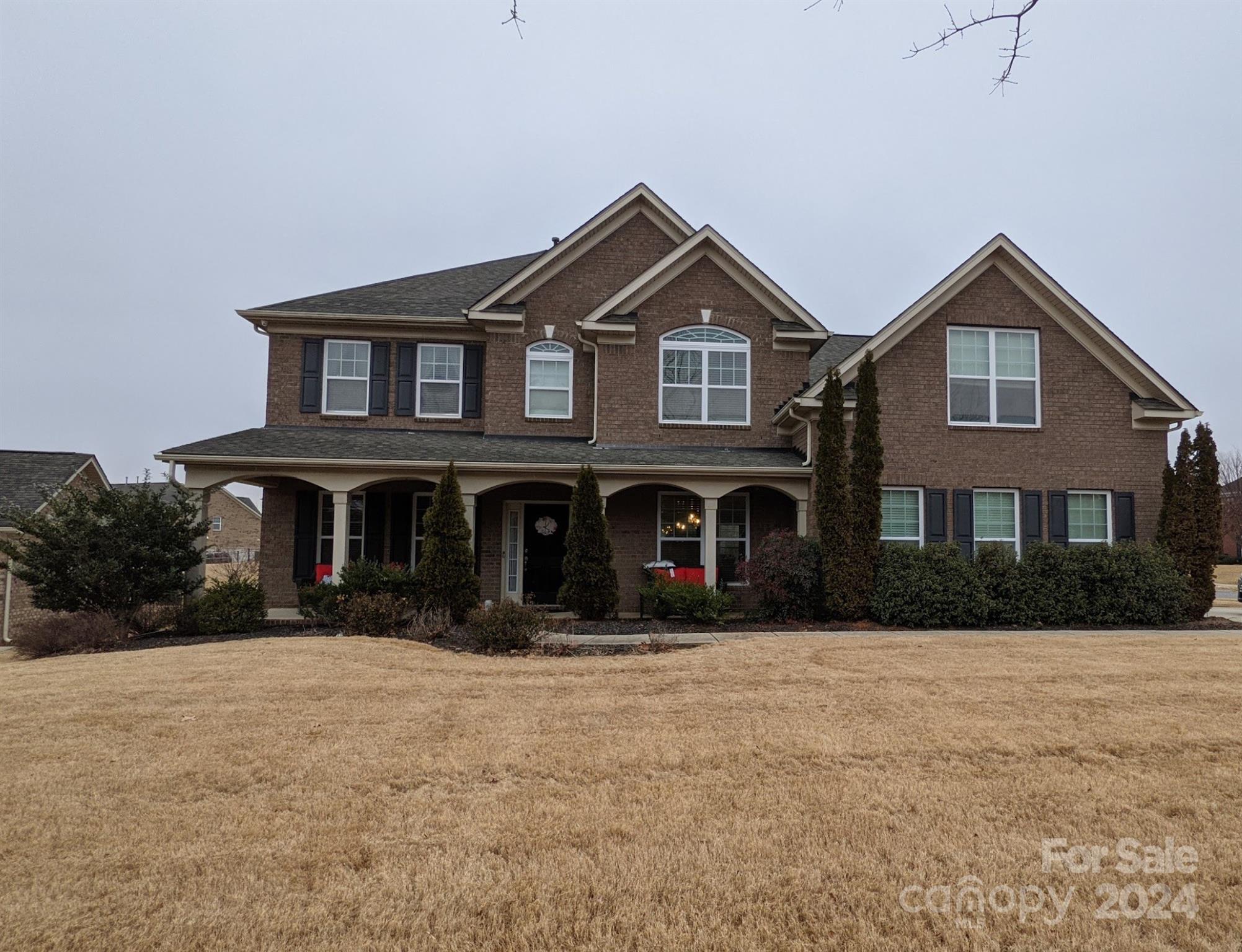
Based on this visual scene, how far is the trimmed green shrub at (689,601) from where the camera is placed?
13.1 meters

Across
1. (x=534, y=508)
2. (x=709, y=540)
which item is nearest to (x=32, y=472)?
(x=534, y=508)

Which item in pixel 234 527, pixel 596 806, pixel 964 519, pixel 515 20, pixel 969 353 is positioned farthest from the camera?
pixel 234 527

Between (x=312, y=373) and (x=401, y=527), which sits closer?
(x=401, y=527)

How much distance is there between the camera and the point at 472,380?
17.1m

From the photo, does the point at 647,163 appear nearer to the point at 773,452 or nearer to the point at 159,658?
the point at 773,452

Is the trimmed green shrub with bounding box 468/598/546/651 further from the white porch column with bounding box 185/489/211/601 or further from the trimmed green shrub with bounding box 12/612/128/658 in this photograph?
the white porch column with bounding box 185/489/211/601

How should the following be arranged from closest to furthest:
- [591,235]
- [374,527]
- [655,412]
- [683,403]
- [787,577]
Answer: [787,577] → [655,412] → [683,403] → [374,527] → [591,235]

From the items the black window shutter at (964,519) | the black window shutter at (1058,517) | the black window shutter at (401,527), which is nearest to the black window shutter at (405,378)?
the black window shutter at (401,527)

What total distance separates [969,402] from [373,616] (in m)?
12.6

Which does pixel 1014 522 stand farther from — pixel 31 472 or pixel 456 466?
pixel 31 472

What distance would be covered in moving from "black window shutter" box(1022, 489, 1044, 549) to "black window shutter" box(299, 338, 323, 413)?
15.8 meters

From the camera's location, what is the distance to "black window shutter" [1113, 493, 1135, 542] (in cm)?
1461

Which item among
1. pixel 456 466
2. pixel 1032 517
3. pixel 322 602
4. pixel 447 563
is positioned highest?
pixel 456 466

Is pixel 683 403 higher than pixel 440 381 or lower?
lower
